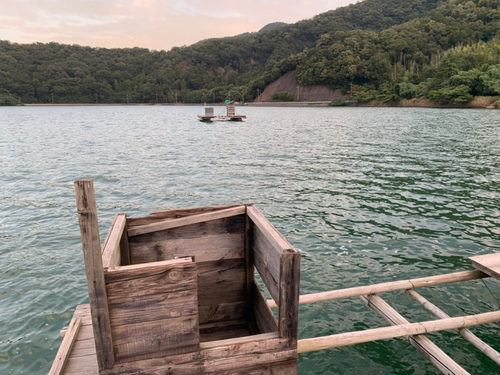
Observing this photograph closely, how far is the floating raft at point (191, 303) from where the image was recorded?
9.45ft

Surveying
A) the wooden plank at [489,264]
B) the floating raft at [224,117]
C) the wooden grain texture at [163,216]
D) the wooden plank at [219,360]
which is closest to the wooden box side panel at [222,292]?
the wooden grain texture at [163,216]

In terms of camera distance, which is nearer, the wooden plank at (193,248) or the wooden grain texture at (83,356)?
the wooden grain texture at (83,356)

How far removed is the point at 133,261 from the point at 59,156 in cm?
2498

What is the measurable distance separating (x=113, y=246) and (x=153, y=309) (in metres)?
0.68

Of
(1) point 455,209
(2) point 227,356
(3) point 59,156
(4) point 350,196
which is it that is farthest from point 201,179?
(2) point 227,356

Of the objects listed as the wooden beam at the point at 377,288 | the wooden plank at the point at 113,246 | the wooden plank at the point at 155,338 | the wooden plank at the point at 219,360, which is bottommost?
the wooden beam at the point at 377,288

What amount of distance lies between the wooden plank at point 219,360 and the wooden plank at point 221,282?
1.38 metres

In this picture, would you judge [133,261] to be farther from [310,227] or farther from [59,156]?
[59,156]

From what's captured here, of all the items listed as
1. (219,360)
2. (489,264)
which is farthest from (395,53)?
(219,360)

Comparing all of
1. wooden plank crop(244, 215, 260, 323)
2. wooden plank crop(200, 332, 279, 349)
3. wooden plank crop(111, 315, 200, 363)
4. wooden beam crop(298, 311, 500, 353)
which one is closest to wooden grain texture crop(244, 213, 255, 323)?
wooden plank crop(244, 215, 260, 323)

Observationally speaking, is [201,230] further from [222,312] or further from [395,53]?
[395,53]

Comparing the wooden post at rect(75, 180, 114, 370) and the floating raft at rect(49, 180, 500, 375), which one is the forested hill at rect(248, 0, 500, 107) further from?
the wooden post at rect(75, 180, 114, 370)

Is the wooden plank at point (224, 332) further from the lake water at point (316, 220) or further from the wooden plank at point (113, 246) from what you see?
the wooden plank at point (113, 246)

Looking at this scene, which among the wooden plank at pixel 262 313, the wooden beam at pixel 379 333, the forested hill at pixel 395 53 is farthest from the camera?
the forested hill at pixel 395 53
